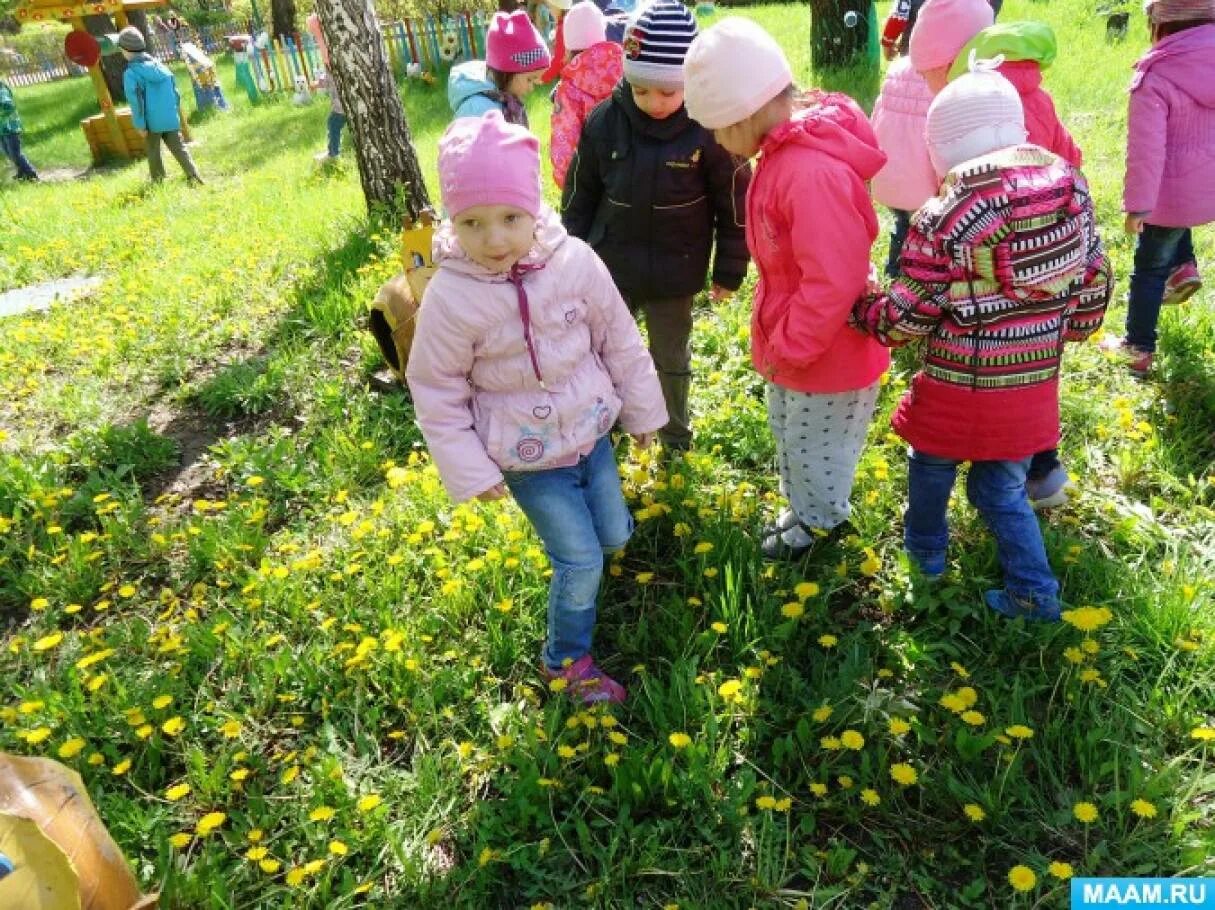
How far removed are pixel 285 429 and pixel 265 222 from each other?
377cm

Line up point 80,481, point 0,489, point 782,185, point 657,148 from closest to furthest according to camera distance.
→ point 782,185, point 657,148, point 0,489, point 80,481

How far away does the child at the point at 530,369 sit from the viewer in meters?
1.97

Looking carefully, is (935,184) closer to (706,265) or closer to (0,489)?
(706,265)

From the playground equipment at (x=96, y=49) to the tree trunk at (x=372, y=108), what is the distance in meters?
7.95

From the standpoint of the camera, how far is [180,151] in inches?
392

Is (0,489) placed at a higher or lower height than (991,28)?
lower

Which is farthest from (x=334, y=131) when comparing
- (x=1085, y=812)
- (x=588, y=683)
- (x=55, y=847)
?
(x=1085, y=812)

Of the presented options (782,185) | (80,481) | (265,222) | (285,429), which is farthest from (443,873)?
(265,222)

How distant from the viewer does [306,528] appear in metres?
3.33

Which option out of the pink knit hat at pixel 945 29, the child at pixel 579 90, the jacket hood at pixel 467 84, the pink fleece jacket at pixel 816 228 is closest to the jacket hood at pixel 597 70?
the child at pixel 579 90

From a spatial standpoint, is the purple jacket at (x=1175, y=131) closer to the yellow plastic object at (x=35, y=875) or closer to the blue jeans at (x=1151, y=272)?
the blue jeans at (x=1151, y=272)

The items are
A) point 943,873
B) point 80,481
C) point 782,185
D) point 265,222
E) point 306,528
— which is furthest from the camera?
point 265,222

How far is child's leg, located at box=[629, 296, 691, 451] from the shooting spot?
3184 mm

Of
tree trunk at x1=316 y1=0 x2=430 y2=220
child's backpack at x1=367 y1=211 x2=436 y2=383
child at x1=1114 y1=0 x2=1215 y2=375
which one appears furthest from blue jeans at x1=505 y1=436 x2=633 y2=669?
tree trunk at x1=316 y1=0 x2=430 y2=220
